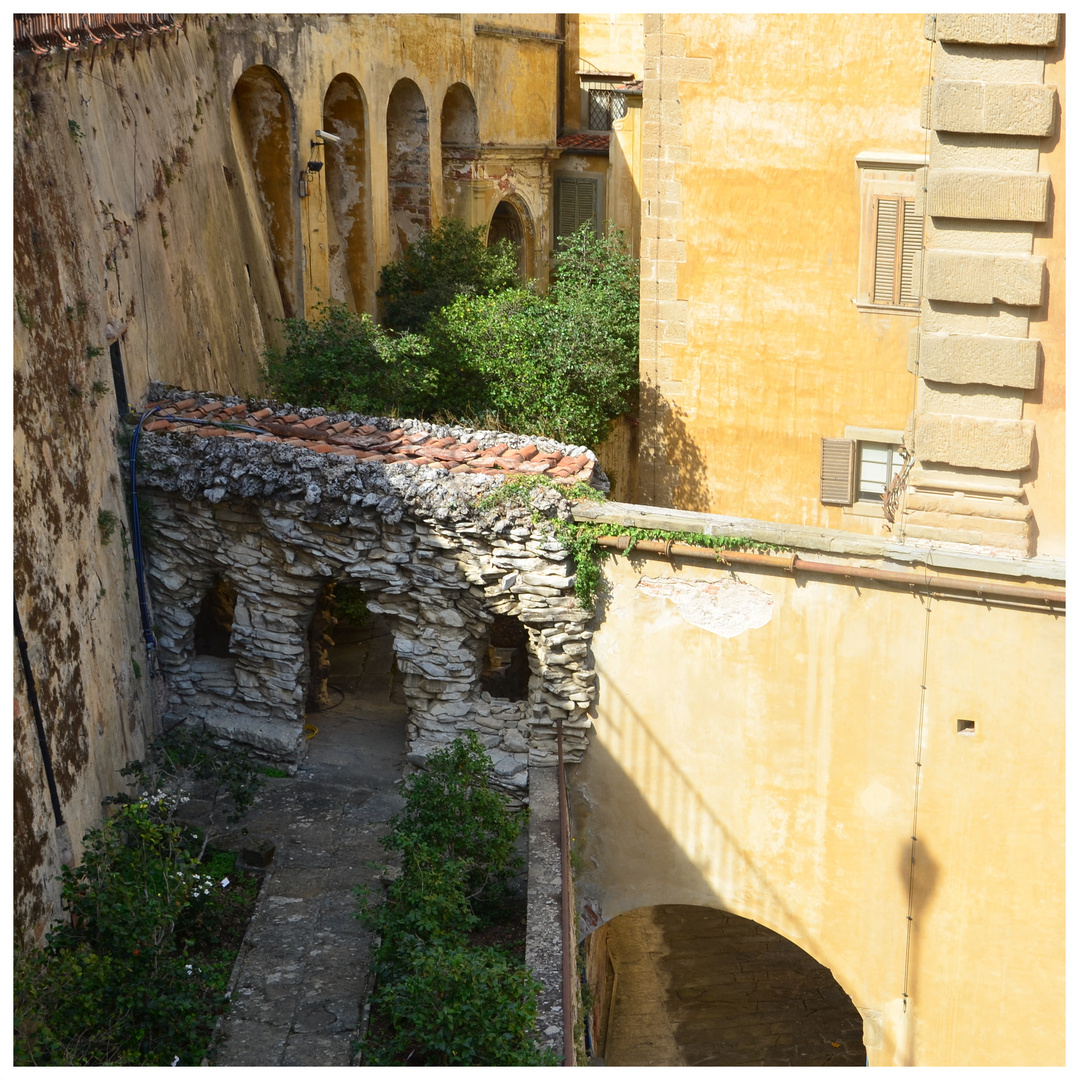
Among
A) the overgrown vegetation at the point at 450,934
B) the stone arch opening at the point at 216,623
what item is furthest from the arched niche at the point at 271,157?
the overgrown vegetation at the point at 450,934

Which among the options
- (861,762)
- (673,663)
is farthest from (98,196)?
(861,762)

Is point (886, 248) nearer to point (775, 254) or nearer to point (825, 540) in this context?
point (775, 254)

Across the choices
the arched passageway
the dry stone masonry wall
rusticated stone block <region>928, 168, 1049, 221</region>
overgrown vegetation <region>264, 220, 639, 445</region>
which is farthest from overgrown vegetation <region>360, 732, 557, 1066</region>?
rusticated stone block <region>928, 168, 1049, 221</region>

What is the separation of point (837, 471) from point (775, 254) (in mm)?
2262

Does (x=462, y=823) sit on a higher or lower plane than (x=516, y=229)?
lower

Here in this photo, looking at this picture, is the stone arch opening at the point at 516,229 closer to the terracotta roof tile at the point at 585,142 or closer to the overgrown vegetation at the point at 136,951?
the terracotta roof tile at the point at 585,142

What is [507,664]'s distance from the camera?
47.1ft

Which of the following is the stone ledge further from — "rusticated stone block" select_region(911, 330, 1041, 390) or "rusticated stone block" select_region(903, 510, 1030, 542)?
"rusticated stone block" select_region(911, 330, 1041, 390)

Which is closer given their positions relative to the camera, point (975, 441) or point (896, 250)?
point (975, 441)

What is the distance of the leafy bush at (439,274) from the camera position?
58.3 ft

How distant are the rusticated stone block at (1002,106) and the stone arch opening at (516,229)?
15.5m

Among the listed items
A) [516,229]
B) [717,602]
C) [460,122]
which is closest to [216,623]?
[717,602]

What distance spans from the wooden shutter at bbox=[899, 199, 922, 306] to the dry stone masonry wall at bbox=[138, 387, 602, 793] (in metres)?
4.09

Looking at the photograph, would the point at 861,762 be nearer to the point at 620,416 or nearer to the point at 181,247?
the point at 620,416
